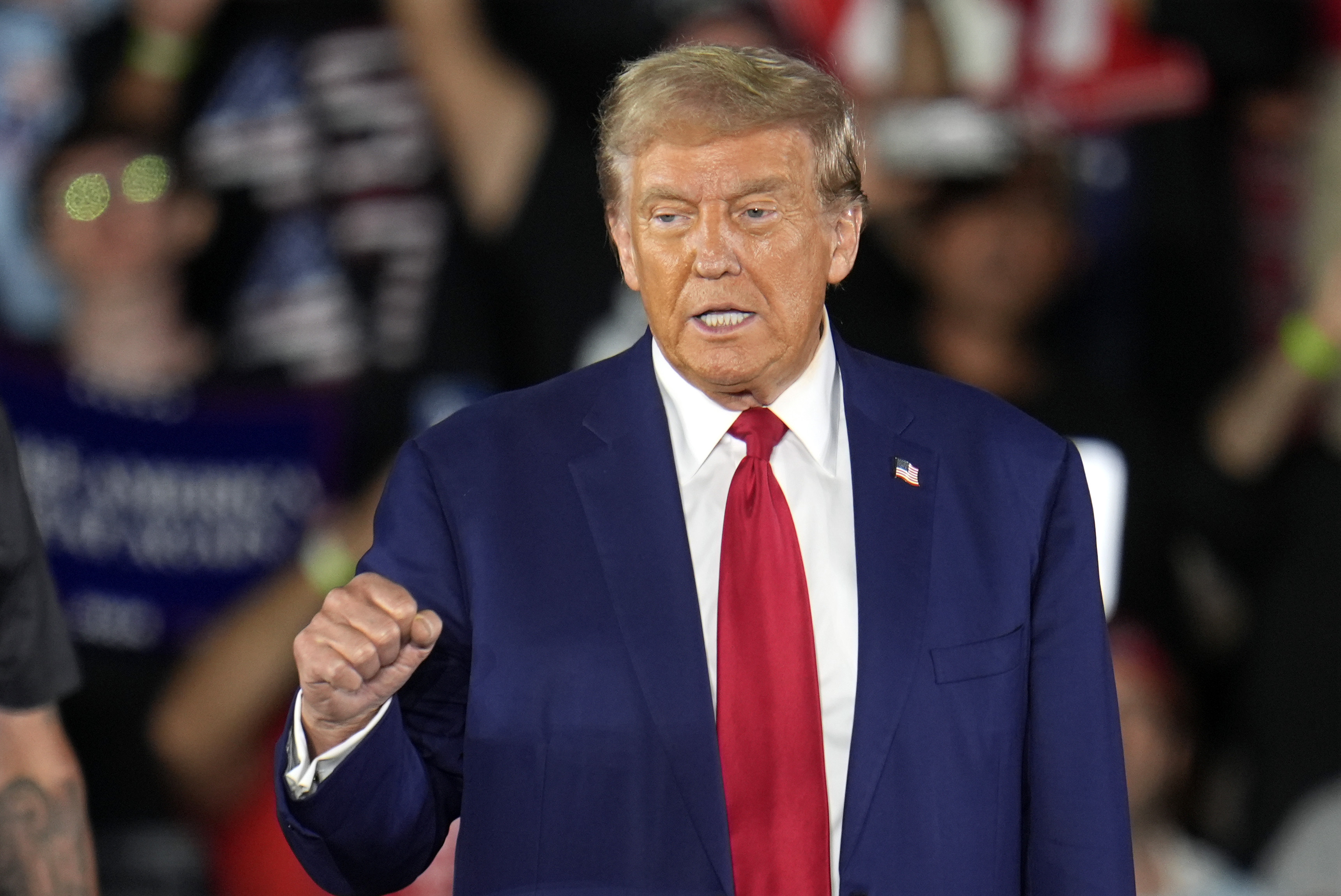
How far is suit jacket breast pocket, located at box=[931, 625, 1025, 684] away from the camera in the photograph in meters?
1.59

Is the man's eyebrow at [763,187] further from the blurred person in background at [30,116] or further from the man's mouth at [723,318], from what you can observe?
the blurred person in background at [30,116]

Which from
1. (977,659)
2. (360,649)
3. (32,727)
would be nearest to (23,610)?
(32,727)

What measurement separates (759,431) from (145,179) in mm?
2647

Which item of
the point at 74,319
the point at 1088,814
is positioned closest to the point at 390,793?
the point at 1088,814

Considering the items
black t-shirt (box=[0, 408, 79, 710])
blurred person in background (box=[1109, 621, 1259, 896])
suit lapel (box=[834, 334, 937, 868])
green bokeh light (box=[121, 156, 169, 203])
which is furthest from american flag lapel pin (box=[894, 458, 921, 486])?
green bokeh light (box=[121, 156, 169, 203])

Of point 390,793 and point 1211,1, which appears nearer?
point 390,793

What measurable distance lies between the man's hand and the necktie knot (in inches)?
13.6

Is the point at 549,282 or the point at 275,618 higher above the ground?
the point at 549,282

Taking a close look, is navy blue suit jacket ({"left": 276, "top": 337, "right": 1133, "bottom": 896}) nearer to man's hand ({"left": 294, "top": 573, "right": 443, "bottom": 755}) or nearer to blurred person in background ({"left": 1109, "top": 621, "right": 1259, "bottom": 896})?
man's hand ({"left": 294, "top": 573, "right": 443, "bottom": 755})

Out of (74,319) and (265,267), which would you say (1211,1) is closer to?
(265,267)

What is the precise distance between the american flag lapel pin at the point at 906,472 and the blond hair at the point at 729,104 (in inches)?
9.9

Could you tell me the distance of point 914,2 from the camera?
4.35 metres

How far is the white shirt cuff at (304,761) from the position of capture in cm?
153

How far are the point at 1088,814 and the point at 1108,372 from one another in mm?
2856
